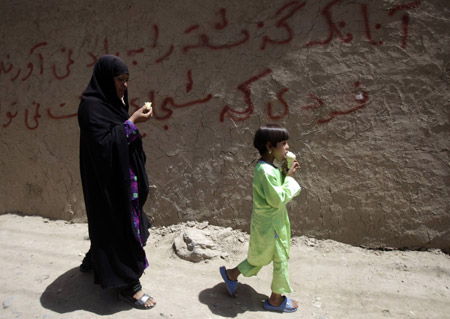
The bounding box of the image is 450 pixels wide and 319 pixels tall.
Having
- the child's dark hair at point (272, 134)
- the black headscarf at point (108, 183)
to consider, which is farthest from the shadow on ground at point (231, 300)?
the child's dark hair at point (272, 134)

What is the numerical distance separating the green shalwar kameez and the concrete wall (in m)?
0.84

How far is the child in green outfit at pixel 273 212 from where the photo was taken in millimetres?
1799

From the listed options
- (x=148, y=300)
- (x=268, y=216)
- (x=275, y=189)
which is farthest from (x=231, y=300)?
(x=275, y=189)

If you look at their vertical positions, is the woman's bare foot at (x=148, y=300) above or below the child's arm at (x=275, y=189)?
below

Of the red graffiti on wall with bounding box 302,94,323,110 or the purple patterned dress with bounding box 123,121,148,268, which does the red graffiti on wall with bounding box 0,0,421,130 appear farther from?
the purple patterned dress with bounding box 123,121,148,268

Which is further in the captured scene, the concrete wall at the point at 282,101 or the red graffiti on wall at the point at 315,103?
the red graffiti on wall at the point at 315,103

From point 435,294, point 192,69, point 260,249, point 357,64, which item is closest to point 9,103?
point 192,69

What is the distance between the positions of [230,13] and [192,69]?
1.89 feet

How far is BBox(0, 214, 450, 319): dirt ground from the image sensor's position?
1.93 meters

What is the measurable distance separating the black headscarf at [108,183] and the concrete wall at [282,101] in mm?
1031

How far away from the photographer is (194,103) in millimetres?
2865

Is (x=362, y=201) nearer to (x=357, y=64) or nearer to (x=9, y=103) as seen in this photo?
(x=357, y=64)

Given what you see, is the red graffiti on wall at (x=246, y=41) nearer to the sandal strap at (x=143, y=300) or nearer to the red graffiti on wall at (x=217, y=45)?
the red graffiti on wall at (x=217, y=45)

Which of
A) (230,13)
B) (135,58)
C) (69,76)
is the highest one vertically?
(230,13)
